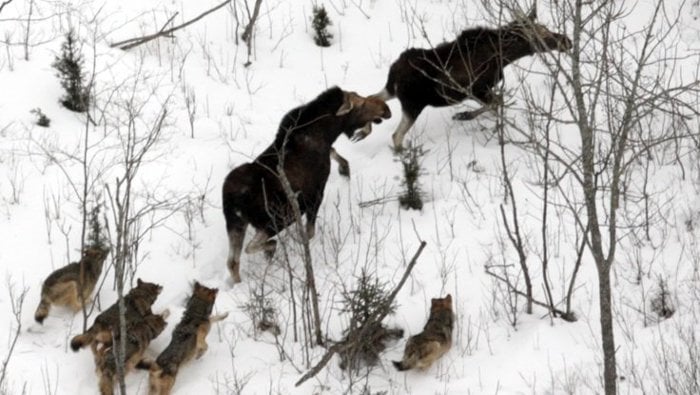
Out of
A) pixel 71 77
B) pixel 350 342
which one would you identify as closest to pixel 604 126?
pixel 350 342

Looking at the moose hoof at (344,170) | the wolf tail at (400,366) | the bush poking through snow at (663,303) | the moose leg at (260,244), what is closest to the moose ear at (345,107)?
the moose hoof at (344,170)

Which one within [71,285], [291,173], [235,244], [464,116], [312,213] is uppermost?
[464,116]

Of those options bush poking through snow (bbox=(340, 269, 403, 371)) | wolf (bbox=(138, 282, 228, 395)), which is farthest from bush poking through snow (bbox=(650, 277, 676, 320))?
wolf (bbox=(138, 282, 228, 395))

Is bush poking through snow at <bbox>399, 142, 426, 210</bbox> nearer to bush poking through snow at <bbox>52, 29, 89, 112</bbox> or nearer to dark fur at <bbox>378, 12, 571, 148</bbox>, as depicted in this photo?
dark fur at <bbox>378, 12, 571, 148</bbox>

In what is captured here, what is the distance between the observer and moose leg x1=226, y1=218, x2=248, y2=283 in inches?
383

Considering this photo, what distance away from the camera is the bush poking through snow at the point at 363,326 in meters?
8.54

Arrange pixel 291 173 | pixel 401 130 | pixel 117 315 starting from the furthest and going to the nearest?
pixel 401 130, pixel 291 173, pixel 117 315

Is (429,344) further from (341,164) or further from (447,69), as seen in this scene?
(447,69)

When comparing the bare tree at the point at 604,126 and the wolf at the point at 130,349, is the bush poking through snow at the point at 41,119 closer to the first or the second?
the wolf at the point at 130,349

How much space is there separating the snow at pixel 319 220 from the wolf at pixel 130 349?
343 millimetres

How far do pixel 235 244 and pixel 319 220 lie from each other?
1311mm

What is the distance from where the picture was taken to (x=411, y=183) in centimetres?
1083

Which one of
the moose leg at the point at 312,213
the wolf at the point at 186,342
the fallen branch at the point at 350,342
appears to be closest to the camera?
the wolf at the point at 186,342

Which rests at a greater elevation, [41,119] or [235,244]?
[41,119]
